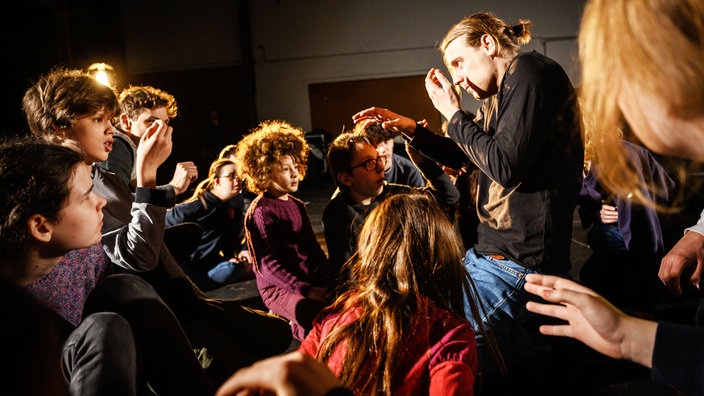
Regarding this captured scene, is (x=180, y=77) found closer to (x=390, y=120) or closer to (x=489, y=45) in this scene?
(x=390, y=120)

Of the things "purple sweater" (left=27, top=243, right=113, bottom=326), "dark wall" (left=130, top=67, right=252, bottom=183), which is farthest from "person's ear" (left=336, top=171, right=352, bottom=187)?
"dark wall" (left=130, top=67, right=252, bottom=183)

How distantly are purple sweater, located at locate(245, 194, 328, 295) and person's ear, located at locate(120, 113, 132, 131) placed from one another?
1.12 meters

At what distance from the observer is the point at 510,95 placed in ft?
5.14

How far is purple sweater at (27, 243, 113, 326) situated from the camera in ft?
5.03

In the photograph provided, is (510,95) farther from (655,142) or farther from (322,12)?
(322,12)

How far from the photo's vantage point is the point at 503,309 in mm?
1606

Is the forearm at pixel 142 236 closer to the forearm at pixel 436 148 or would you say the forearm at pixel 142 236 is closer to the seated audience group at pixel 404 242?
the seated audience group at pixel 404 242

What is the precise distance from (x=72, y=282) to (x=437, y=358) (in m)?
1.20

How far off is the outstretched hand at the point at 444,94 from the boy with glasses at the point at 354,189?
26.5 inches

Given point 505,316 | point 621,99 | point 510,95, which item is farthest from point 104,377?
point 510,95

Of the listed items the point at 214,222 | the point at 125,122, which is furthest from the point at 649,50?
the point at 214,222

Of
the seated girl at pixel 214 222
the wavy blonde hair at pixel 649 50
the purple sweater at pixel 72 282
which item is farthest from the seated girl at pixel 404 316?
the seated girl at pixel 214 222

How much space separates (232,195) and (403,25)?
8252mm

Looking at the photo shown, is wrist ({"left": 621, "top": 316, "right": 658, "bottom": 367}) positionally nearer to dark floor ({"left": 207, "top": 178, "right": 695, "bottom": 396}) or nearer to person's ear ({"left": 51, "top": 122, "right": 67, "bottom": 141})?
dark floor ({"left": 207, "top": 178, "right": 695, "bottom": 396})
